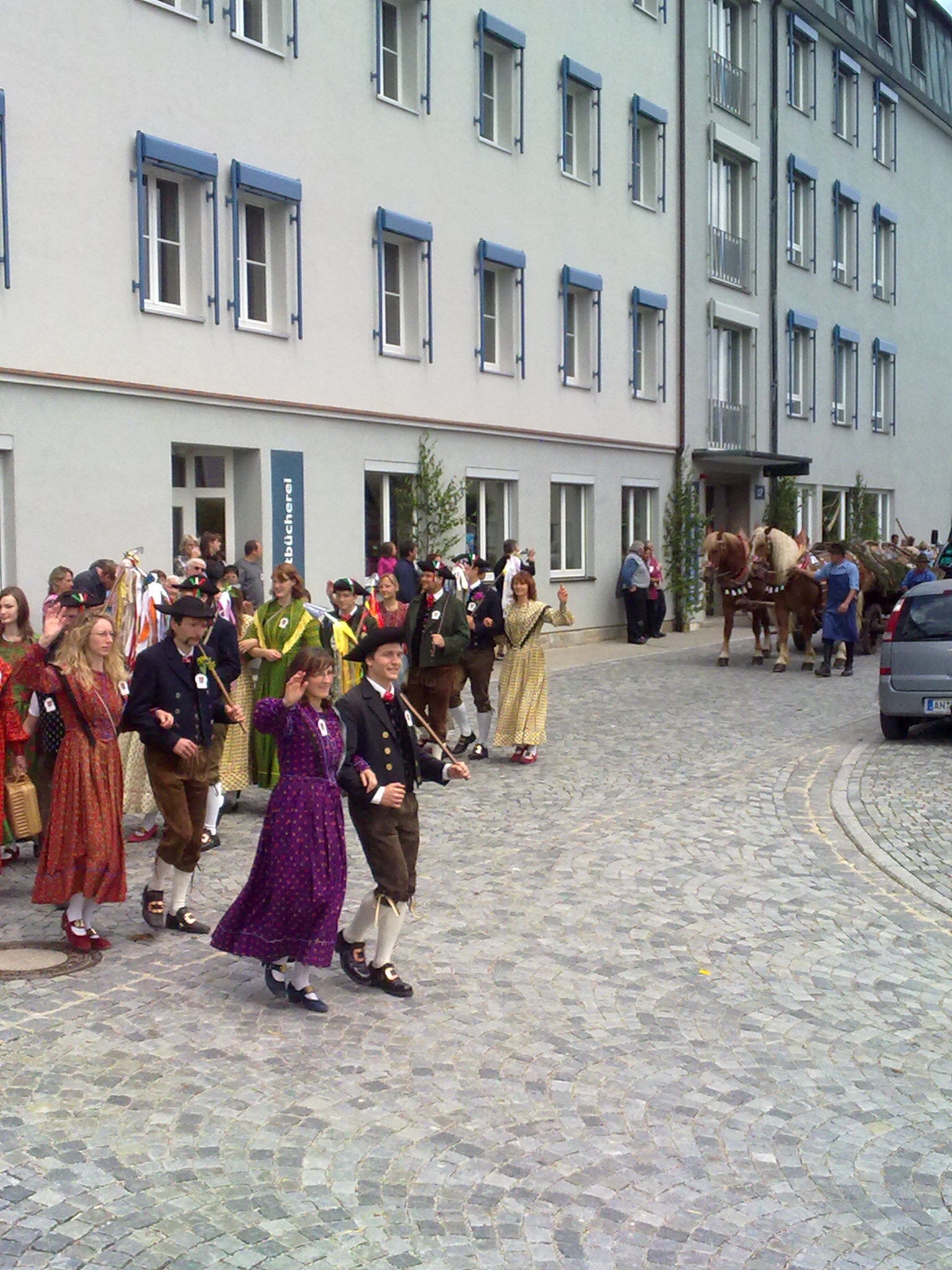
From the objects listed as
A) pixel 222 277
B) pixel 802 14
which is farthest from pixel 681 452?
pixel 222 277

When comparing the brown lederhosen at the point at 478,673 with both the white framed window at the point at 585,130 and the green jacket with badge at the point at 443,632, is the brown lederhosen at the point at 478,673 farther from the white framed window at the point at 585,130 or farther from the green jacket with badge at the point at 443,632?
the white framed window at the point at 585,130

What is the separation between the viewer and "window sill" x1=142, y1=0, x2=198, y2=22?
56.5 feet

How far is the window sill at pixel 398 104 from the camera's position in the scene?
21172mm

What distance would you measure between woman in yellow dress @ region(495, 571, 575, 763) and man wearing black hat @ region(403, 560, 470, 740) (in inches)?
25.4

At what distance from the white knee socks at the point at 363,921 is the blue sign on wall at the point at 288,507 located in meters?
12.7

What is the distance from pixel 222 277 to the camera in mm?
18516

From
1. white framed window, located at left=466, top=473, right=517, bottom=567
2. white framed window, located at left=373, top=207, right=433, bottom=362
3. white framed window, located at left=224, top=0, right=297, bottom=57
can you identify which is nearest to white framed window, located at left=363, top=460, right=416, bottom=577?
white framed window, located at left=373, top=207, right=433, bottom=362

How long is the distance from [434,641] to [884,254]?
107 feet

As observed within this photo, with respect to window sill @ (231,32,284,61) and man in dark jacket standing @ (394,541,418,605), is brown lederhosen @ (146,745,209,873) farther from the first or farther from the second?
window sill @ (231,32,284,61)

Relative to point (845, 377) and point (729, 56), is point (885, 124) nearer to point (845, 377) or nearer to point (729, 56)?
point (845, 377)

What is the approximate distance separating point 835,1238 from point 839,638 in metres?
17.3

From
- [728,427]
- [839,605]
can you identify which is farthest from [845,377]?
[839,605]

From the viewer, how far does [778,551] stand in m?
22.8

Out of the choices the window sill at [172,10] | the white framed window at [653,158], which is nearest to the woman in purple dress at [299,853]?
the window sill at [172,10]
